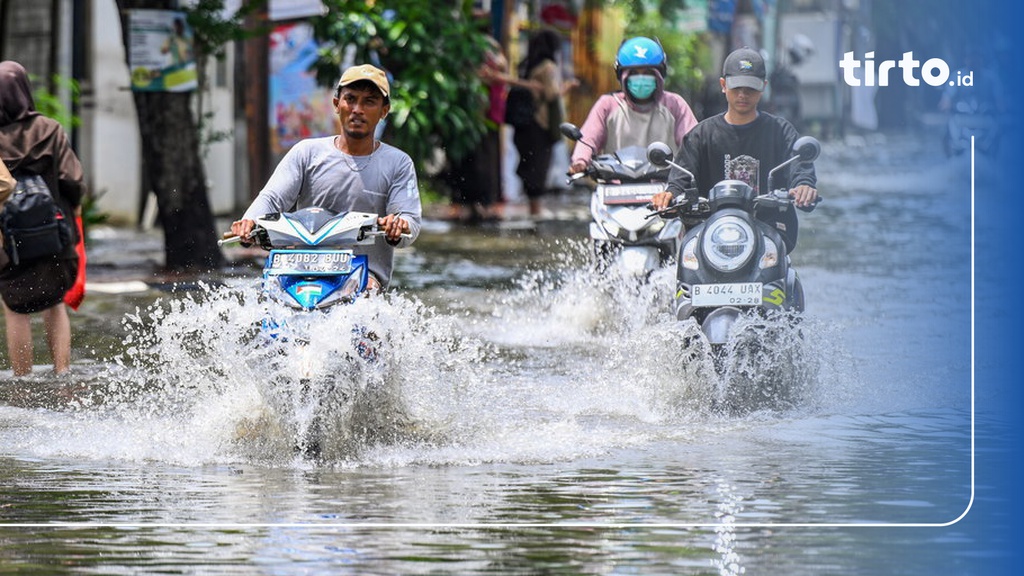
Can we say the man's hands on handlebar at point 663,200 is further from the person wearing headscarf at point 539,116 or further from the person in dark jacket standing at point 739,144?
the person wearing headscarf at point 539,116

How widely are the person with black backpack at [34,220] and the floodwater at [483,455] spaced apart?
0.30 meters

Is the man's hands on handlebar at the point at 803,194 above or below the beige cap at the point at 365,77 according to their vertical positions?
below

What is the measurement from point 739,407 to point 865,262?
8.22 m

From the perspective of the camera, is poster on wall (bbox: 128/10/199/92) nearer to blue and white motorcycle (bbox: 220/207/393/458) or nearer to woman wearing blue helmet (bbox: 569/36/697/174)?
woman wearing blue helmet (bbox: 569/36/697/174)

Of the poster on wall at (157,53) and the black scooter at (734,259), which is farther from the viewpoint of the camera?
the poster on wall at (157,53)

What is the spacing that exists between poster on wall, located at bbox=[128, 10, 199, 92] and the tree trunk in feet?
0.19

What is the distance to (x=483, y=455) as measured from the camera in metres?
7.83

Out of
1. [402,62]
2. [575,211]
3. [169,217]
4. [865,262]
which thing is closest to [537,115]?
[575,211]

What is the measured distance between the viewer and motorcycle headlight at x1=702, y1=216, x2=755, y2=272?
8.98 m

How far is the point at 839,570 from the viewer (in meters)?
5.78

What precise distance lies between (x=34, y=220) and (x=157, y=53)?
5153 mm

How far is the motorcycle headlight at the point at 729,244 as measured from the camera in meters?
8.98

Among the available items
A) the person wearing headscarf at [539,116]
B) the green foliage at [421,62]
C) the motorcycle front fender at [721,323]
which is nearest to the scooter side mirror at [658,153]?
the motorcycle front fender at [721,323]

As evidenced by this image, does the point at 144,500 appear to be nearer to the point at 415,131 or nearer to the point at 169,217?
the point at 169,217
